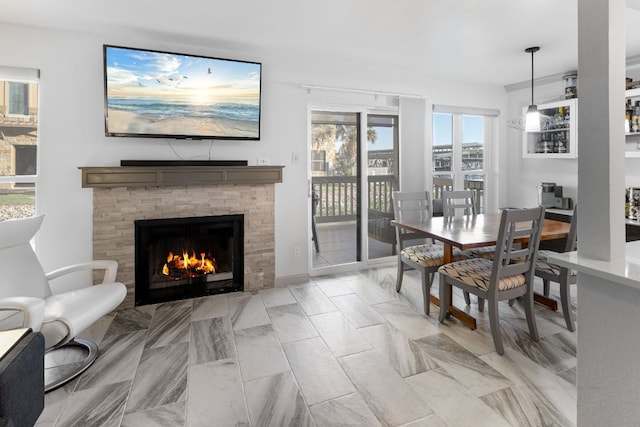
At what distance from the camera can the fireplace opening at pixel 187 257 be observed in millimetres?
3398

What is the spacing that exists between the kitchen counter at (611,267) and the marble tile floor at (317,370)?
3.13 feet

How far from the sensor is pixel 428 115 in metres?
4.64

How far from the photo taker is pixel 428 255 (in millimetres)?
3242

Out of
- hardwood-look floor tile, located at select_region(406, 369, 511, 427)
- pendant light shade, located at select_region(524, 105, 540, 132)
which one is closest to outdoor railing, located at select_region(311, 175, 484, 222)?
→ pendant light shade, located at select_region(524, 105, 540, 132)

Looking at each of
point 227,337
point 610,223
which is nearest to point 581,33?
point 610,223

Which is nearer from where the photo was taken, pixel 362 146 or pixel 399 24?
pixel 399 24

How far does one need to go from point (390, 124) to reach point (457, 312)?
249 centimetres

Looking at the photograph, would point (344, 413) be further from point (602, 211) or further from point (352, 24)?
point (352, 24)

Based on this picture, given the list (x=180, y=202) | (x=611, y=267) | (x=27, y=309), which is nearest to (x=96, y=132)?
(x=180, y=202)

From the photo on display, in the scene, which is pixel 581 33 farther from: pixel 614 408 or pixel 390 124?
pixel 390 124

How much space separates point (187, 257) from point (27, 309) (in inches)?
68.3

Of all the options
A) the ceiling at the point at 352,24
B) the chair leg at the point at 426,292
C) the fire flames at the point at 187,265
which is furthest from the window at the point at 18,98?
the chair leg at the point at 426,292

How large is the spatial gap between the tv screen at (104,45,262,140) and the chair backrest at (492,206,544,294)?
2.41 metres

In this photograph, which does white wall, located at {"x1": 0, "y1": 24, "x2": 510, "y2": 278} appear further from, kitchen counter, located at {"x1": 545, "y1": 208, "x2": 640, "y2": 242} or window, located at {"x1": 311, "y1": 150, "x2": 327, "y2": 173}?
kitchen counter, located at {"x1": 545, "y1": 208, "x2": 640, "y2": 242}
